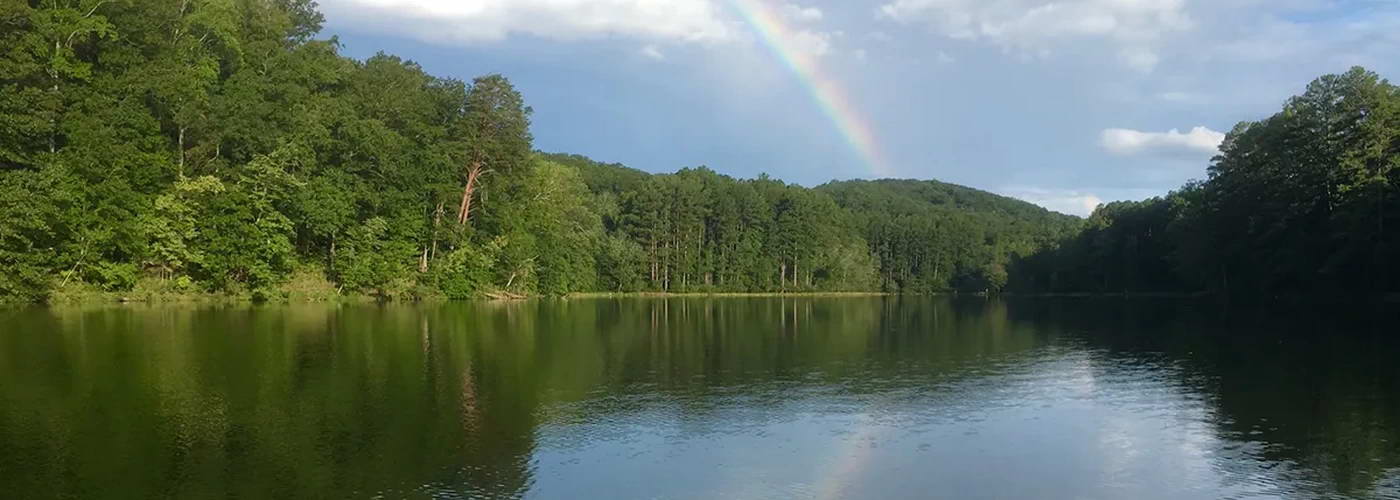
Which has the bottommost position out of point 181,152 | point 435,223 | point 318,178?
point 435,223

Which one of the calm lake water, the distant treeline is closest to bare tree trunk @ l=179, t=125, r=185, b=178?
the calm lake water

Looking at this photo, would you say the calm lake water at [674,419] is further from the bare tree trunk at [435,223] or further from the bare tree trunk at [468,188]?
the bare tree trunk at [468,188]

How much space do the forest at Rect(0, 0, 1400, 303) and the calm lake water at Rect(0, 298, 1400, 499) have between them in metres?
18.8

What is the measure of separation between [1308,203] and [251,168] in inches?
2936

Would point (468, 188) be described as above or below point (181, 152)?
below

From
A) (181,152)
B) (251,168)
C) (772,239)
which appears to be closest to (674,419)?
(251,168)

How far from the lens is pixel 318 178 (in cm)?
5900

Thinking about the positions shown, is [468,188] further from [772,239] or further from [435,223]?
[772,239]

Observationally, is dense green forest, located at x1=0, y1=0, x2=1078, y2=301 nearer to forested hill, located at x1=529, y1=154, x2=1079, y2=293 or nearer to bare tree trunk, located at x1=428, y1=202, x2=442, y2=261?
bare tree trunk, located at x1=428, y1=202, x2=442, y2=261

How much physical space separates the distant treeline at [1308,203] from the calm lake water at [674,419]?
3806cm

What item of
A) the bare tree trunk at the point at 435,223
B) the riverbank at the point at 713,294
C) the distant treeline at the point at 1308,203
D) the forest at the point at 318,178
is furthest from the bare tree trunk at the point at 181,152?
the distant treeline at the point at 1308,203

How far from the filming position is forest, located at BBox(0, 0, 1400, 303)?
45219 millimetres

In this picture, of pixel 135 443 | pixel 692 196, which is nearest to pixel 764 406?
pixel 135 443

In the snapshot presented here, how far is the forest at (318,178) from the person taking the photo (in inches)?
1780
